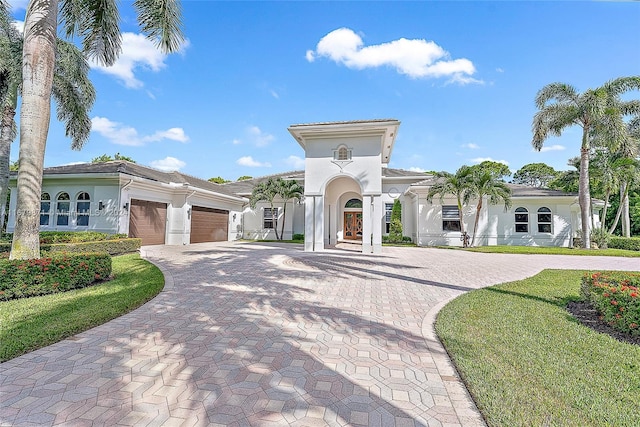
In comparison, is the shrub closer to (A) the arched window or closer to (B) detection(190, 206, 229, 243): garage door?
(B) detection(190, 206, 229, 243): garage door

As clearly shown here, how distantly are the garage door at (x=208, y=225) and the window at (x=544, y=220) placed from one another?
24.9 meters

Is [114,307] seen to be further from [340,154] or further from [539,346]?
[340,154]

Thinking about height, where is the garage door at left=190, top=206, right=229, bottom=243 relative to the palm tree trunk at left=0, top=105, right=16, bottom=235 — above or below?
below

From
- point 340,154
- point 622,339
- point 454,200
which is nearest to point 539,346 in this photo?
point 622,339

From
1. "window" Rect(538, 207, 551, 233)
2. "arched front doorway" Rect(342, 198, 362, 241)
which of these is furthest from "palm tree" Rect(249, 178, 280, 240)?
"window" Rect(538, 207, 551, 233)

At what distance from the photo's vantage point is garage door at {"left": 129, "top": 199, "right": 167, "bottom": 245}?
53.5 feet

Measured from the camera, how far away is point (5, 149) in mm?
12961

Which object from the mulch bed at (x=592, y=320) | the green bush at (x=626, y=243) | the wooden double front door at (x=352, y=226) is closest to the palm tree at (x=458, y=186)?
the wooden double front door at (x=352, y=226)

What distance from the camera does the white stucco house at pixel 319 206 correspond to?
1533 centimetres

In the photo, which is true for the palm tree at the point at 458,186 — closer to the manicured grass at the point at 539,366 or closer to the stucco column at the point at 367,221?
the stucco column at the point at 367,221

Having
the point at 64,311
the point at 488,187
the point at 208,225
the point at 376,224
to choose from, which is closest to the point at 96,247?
the point at 64,311

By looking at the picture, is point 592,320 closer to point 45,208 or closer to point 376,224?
point 376,224

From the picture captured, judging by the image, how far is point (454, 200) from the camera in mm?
21766

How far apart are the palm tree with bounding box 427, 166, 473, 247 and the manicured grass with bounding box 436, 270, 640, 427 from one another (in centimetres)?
1467
